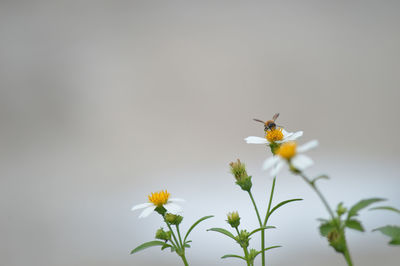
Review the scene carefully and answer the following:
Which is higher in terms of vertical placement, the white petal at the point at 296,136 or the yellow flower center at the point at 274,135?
the yellow flower center at the point at 274,135

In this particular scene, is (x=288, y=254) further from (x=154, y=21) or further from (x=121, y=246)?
(x=154, y=21)

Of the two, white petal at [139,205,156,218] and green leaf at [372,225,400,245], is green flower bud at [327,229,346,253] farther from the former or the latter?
white petal at [139,205,156,218]

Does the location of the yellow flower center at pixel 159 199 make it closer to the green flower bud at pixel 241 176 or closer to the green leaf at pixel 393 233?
the green flower bud at pixel 241 176

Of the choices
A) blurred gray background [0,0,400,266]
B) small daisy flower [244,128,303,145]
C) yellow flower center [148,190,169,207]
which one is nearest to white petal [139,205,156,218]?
yellow flower center [148,190,169,207]

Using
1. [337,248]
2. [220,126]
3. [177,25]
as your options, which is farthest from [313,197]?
[337,248]

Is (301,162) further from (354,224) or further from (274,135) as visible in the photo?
(274,135)

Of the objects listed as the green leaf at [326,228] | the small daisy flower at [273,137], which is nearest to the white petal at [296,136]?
the small daisy flower at [273,137]

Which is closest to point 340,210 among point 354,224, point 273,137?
point 354,224
